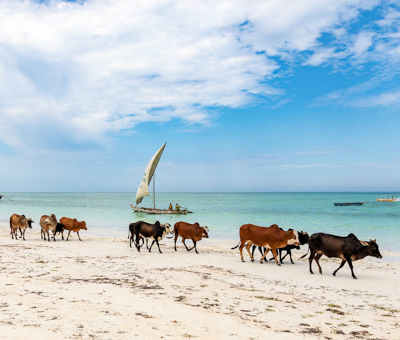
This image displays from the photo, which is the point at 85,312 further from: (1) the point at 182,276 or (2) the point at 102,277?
(1) the point at 182,276

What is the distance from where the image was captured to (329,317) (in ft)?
20.4

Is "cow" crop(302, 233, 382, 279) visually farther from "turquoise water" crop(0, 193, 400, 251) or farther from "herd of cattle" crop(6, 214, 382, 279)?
"turquoise water" crop(0, 193, 400, 251)

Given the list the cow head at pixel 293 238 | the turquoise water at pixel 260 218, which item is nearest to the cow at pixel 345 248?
the cow head at pixel 293 238

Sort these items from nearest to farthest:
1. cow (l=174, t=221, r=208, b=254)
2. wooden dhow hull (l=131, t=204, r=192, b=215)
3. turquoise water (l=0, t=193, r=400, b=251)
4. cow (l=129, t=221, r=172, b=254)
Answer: cow (l=129, t=221, r=172, b=254) → cow (l=174, t=221, r=208, b=254) → turquoise water (l=0, t=193, r=400, b=251) → wooden dhow hull (l=131, t=204, r=192, b=215)

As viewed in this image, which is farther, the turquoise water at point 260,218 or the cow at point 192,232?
the turquoise water at point 260,218

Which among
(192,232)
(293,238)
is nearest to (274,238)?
(293,238)

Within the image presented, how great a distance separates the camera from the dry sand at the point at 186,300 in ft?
16.9

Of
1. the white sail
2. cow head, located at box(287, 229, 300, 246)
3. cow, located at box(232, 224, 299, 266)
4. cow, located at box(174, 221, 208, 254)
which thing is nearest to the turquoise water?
the white sail

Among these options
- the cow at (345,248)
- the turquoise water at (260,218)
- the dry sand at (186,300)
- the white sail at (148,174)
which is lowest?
the turquoise water at (260,218)

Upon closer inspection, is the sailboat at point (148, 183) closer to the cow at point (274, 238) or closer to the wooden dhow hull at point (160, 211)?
the wooden dhow hull at point (160, 211)

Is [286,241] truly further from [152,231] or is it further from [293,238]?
[152,231]

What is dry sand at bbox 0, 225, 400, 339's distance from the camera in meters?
5.14

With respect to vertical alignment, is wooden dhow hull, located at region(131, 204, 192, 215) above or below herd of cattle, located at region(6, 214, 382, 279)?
below

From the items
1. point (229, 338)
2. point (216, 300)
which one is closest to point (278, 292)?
point (216, 300)
